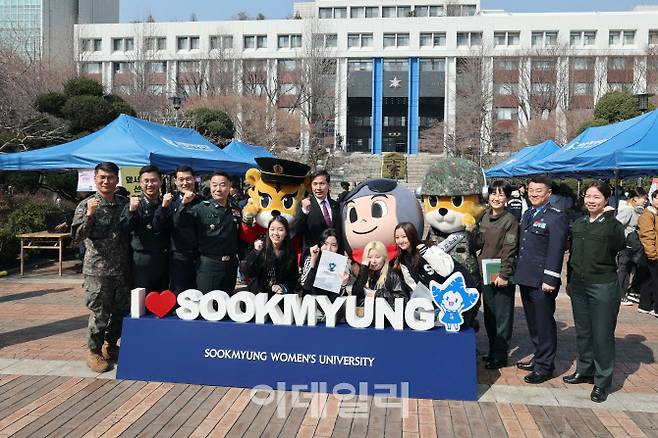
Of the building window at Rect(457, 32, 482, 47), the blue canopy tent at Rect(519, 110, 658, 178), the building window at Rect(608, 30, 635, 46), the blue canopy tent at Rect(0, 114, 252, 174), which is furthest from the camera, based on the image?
the building window at Rect(457, 32, 482, 47)

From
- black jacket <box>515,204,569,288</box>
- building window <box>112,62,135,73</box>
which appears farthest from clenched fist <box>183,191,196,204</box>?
building window <box>112,62,135,73</box>

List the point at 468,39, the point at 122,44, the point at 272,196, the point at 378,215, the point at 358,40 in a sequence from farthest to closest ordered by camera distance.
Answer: the point at 122,44 < the point at 358,40 < the point at 468,39 < the point at 272,196 < the point at 378,215

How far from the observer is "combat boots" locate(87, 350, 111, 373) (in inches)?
190

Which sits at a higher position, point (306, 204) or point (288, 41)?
point (288, 41)

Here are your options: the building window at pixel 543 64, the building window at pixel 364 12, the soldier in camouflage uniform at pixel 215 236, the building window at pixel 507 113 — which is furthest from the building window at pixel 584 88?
the soldier in camouflage uniform at pixel 215 236

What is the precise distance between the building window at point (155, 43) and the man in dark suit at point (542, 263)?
43.3 m

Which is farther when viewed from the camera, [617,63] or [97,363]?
[617,63]

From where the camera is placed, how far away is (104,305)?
4773 mm

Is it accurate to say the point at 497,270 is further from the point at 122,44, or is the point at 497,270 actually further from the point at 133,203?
the point at 122,44

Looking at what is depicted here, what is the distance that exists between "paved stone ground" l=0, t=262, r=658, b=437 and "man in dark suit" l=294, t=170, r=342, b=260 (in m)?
1.65

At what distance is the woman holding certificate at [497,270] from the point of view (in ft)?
16.2

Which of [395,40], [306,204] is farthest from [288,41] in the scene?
[306,204]

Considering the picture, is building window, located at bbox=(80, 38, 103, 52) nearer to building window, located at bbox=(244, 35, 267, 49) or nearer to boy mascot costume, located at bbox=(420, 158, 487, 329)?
building window, located at bbox=(244, 35, 267, 49)

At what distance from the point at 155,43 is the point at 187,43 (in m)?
3.04
